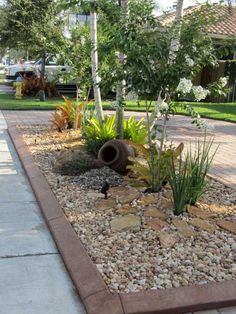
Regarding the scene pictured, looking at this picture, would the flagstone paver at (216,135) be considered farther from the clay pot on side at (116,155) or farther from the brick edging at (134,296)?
the clay pot on side at (116,155)

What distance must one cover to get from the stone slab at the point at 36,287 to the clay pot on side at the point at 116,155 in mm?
2345

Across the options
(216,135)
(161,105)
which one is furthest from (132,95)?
(216,135)

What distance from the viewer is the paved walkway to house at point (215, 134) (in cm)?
676

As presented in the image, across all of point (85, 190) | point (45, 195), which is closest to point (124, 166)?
point (85, 190)

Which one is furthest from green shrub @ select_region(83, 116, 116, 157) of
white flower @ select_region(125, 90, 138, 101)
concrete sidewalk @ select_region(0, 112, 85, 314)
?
white flower @ select_region(125, 90, 138, 101)

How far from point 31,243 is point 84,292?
3.31 feet

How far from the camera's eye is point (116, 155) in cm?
609

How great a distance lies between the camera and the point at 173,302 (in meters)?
3.13

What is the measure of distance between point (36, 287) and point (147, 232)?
1248mm

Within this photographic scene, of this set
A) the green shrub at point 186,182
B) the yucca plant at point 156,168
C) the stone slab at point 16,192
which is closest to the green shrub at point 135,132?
the yucca plant at point 156,168

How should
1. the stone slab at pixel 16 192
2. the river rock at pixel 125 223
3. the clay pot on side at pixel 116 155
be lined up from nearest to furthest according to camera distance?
the river rock at pixel 125 223, the stone slab at pixel 16 192, the clay pot on side at pixel 116 155

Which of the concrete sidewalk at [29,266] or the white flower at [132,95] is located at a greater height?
the white flower at [132,95]

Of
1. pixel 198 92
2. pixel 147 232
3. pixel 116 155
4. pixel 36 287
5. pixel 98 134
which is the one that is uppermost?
pixel 198 92

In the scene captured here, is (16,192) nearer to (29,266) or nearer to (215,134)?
(29,266)
